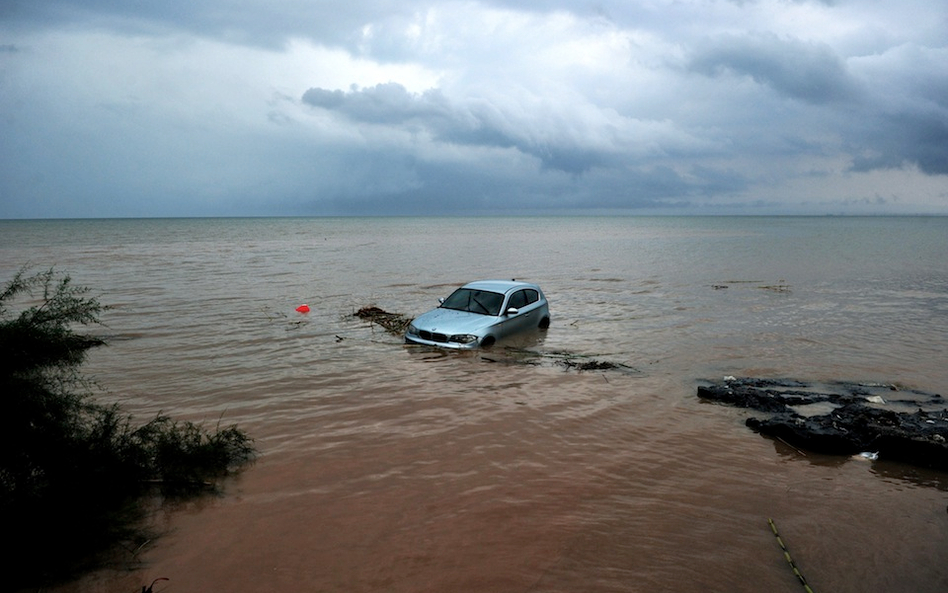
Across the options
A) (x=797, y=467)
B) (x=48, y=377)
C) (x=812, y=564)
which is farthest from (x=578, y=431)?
(x=48, y=377)

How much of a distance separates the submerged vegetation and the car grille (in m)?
6.47

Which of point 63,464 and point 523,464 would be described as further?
point 523,464

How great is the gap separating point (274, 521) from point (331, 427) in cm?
255

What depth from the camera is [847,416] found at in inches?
334

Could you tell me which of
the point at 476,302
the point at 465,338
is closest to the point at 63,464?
the point at 465,338

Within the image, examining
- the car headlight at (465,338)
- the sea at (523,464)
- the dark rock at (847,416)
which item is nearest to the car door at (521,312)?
the sea at (523,464)

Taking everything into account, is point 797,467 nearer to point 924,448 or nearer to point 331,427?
point 924,448

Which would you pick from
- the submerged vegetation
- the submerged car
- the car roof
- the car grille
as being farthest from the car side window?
the submerged vegetation

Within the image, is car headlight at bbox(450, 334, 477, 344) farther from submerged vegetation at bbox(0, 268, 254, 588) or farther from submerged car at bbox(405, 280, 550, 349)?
submerged vegetation at bbox(0, 268, 254, 588)

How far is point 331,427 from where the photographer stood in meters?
8.20

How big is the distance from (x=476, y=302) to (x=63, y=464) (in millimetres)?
9636

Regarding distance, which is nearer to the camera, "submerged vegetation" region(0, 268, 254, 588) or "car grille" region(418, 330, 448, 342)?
"submerged vegetation" region(0, 268, 254, 588)

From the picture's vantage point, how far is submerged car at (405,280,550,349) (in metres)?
12.7

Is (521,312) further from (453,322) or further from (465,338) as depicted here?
(465,338)
